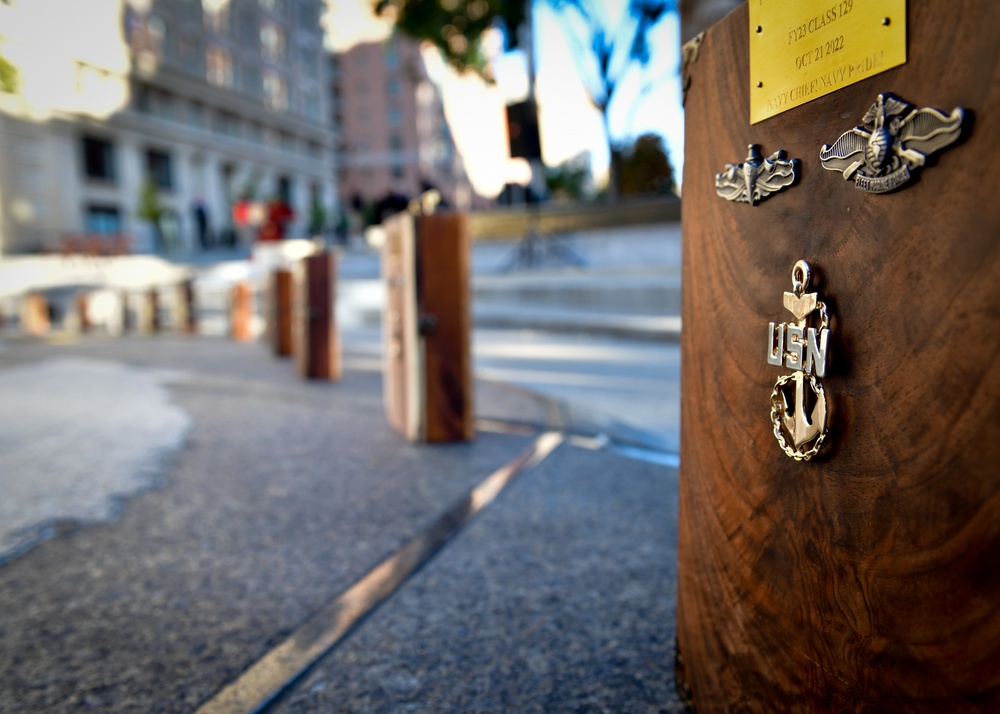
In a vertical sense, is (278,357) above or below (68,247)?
below

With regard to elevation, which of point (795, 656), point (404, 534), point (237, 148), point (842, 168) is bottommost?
point (404, 534)

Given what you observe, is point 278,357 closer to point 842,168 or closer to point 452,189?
point 842,168

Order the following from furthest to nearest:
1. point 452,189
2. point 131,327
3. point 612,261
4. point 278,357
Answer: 1. point 452,189
2. point 612,261
3. point 131,327
4. point 278,357

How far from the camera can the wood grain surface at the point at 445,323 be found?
283 centimetres

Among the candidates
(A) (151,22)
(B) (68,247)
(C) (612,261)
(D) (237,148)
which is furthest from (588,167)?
(C) (612,261)

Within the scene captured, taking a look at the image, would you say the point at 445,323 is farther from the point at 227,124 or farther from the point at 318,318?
the point at 227,124

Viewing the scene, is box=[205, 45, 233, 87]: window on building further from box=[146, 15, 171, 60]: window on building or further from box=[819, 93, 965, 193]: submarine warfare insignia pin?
box=[819, 93, 965, 193]: submarine warfare insignia pin

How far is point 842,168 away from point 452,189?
209 ft

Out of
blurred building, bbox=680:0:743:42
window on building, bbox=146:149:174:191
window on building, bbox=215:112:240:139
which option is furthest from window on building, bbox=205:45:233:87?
blurred building, bbox=680:0:743:42

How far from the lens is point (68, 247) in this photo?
2066 centimetres

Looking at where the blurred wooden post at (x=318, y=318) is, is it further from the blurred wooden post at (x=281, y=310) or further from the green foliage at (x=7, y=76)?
the green foliage at (x=7, y=76)

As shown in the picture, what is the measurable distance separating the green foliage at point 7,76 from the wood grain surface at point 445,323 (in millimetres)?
1490

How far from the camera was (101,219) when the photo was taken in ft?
98.3

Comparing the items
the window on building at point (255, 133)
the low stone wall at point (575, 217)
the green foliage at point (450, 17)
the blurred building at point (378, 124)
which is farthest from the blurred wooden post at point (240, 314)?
the blurred building at point (378, 124)
